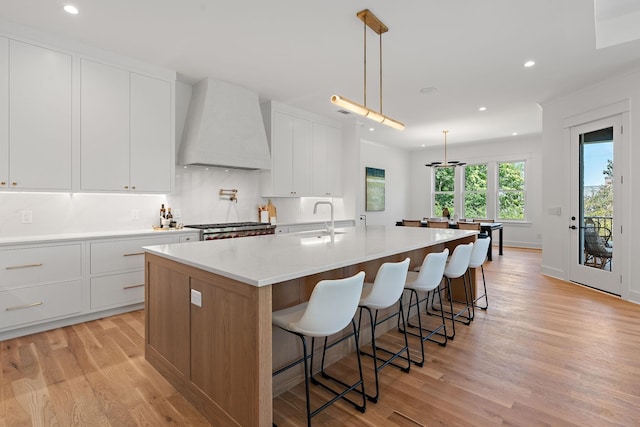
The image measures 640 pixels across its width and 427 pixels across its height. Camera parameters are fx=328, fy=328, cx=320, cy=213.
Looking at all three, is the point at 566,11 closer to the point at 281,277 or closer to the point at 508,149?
the point at 281,277

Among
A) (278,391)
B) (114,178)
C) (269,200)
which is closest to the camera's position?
(278,391)

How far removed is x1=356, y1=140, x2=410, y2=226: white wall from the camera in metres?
8.41

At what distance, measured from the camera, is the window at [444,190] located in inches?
373

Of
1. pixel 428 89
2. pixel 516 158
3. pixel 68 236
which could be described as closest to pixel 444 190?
pixel 516 158

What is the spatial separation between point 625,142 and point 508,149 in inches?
180

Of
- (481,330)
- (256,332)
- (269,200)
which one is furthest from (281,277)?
(269,200)

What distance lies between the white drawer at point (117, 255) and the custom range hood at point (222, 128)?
1202 millimetres

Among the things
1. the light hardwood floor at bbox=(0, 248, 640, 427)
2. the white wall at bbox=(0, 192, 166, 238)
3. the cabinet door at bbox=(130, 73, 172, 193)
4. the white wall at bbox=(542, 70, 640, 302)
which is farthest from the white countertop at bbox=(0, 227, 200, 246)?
the white wall at bbox=(542, 70, 640, 302)

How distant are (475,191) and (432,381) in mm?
7941

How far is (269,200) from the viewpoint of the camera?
5469mm

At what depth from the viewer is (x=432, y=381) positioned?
2.19 meters

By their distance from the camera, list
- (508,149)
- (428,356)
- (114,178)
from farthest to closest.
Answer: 1. (508,149)
2. (114,178)
3. (428,356)

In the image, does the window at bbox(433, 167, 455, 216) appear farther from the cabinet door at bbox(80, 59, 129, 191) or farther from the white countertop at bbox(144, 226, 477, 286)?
the cabinet door at bbox(80, 59, 129, 191)

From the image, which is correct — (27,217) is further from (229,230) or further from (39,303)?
(229,230)
